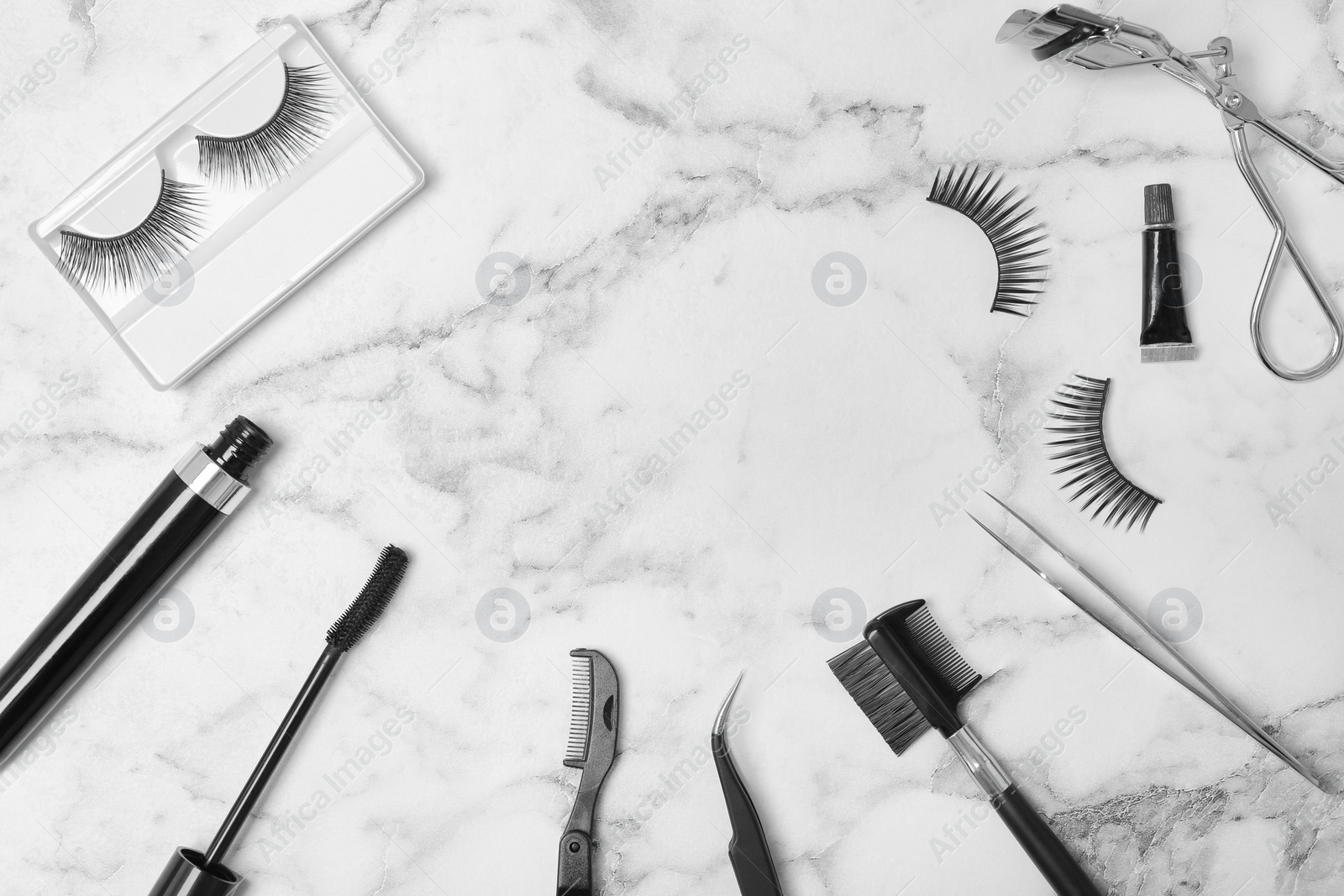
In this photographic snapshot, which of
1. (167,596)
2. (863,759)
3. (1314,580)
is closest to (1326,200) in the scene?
(1314,580)

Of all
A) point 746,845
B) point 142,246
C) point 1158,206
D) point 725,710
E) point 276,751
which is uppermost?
point 142,246

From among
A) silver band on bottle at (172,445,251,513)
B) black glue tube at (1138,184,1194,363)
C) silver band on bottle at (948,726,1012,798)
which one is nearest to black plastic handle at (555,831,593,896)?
silver band on bottle at (948,726,1012,798)

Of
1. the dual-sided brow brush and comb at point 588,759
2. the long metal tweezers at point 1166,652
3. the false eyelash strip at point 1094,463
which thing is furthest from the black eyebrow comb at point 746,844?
the false eyelash strip at point 1094,463

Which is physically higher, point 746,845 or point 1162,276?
point 1162,276

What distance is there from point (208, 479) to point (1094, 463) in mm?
1201

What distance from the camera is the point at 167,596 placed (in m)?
1.03

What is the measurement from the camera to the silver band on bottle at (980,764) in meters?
0.96

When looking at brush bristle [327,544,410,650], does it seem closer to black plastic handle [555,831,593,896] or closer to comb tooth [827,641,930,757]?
black plastic handle [555,831,593,896]

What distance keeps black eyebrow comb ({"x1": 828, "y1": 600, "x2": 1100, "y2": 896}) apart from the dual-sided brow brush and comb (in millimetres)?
313

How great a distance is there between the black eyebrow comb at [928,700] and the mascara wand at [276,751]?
0.63m

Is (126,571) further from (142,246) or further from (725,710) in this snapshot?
(725,710)

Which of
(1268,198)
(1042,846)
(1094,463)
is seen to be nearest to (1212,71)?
(1268,198)

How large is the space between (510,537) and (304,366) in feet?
1.23

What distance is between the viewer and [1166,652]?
1.02 m
